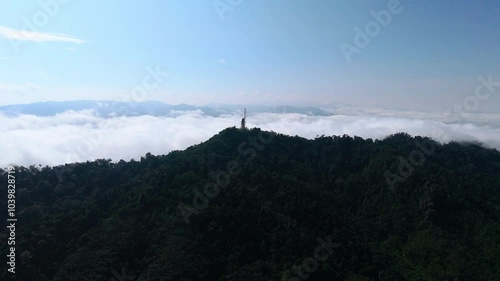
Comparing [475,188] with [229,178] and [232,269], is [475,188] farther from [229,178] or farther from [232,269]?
[232,269]

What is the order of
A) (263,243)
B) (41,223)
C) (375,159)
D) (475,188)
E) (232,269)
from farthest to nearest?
1. (375,159)
2. (475,188)
3. (41,223)
4. (263,243)
5. (232,269)

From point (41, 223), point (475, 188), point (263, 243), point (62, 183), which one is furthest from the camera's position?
point (475, 188)

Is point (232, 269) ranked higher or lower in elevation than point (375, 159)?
lower

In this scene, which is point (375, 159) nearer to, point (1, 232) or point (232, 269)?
point (232, 269)

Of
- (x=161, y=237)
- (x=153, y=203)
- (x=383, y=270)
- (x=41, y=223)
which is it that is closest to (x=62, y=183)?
(x=41, y=223)

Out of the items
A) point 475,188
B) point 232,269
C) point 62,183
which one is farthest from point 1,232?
point 475,188

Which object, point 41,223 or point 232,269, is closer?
point 232,269

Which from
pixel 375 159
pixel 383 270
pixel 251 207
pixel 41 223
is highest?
pixel 375 159
